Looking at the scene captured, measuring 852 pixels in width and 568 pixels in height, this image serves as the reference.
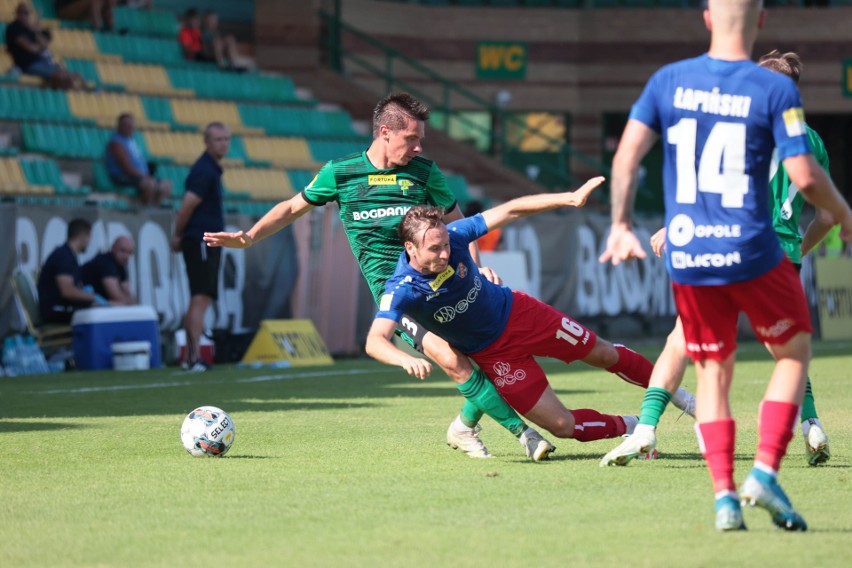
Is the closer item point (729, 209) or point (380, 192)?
point (729, 209)

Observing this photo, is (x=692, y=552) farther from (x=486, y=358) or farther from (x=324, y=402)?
(x=324, y=402)

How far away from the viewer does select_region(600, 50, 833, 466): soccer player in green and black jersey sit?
734 centimetres

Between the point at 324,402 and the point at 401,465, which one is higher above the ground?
the point at 401,465

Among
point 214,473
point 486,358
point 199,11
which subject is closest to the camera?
point 214,473

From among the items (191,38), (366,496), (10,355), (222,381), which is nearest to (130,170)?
(10,355)

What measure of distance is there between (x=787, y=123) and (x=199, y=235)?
36.8 ft

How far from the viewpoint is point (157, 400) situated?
1230 cm

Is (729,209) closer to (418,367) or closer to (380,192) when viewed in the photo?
(418,367)

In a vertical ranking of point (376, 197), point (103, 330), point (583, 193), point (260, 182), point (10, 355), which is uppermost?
point (583, 193)

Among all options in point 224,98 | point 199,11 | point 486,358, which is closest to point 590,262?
point 224,98

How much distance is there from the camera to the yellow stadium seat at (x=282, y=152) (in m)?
25.6

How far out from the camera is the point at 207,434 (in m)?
8.20

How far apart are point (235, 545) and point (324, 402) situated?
6736 millimetres

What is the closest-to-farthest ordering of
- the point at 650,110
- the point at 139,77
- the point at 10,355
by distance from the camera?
the point at 650,110 < the point at 10,355 < the point at 139,77
